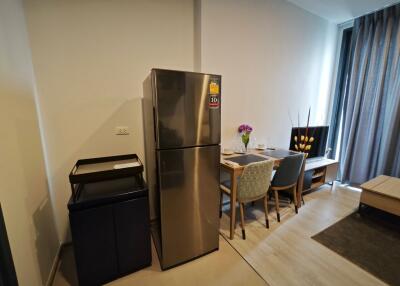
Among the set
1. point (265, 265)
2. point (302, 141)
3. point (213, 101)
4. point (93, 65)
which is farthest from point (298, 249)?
point (93, 65)

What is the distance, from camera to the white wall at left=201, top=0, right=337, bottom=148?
7.38ft

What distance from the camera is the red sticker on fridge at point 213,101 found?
60.9 inches

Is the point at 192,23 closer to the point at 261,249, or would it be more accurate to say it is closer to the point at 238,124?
the point at 238,124

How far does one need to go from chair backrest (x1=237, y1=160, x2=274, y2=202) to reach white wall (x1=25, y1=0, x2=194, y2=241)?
3.99ft

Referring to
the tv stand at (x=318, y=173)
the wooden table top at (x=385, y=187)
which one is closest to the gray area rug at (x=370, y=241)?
the wooden table top at (x=385, y=187)

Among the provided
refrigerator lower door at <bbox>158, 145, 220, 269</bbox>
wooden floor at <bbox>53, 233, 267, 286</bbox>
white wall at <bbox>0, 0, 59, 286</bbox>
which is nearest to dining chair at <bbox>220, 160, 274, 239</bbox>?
refrigerator lower door at <bbox>158, 145, 220, 269</bbox>

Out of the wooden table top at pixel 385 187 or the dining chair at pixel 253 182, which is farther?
the wooden table top at pixel 385 187

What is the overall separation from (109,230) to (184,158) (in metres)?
0.84

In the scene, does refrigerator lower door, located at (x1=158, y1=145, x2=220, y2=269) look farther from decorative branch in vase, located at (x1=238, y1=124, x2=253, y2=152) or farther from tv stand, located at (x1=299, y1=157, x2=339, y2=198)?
tv stand, located at (x1=299, y1=157, x2=339, y2=198)

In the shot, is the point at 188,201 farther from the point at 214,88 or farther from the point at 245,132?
the point at 245,132

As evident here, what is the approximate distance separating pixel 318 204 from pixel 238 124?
1.79 metres

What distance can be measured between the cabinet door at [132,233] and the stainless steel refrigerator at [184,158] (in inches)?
5.2

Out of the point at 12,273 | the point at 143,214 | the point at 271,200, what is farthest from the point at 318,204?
the point at 12,273

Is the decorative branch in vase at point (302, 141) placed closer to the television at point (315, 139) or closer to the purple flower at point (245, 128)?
the television at point (315, 139)
